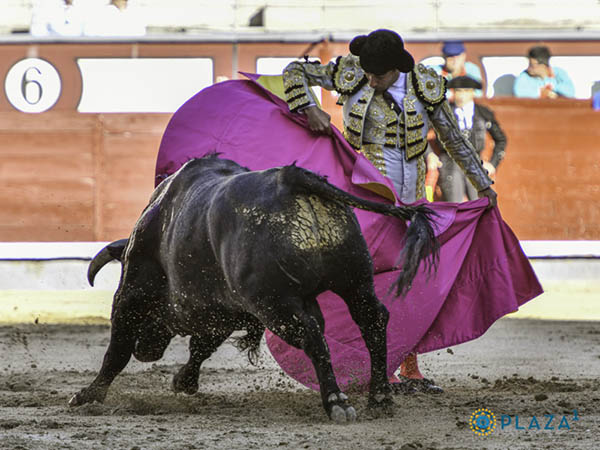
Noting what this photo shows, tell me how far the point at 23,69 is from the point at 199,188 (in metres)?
4.96

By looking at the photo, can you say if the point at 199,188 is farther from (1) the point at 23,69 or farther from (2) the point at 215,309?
→ (1) the point at 23,69

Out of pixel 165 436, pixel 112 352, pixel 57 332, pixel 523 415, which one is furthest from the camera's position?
pixel 57 332

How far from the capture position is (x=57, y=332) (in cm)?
591

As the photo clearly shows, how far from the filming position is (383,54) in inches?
139

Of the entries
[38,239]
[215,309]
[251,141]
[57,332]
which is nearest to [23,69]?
[38,239]

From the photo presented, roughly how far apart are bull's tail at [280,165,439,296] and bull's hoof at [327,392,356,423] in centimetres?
32

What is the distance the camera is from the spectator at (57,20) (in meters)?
7.91

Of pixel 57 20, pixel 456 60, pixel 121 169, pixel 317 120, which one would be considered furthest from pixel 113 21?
pixel 317 120

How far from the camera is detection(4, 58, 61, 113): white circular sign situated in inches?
307

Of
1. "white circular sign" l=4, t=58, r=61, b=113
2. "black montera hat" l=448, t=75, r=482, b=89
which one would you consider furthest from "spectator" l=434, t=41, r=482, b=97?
"white circular sign" l=4, t=58, r=61, b=113

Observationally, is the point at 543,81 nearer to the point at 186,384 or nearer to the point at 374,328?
the point at 186,384

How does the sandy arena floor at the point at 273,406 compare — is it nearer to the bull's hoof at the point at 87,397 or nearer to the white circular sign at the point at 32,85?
the bull's hoof at the point at 87,397

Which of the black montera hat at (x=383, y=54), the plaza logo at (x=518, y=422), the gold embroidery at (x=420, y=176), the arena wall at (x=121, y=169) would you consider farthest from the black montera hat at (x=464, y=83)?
the plaza logo at (x=518, y=422)

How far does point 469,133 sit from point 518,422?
→ 4299mm
